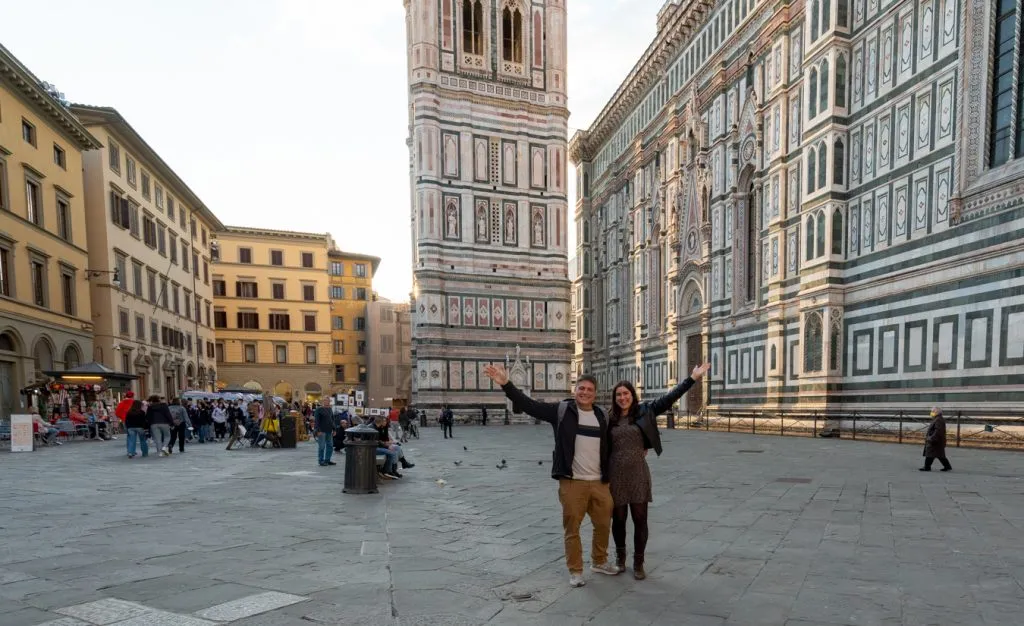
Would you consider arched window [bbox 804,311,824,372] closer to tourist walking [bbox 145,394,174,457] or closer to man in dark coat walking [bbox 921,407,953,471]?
man in dark coat walking [bbox 921,407,953,471]

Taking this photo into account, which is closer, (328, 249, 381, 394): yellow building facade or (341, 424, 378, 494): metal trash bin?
(341, 424, 378, 494): metal trash bin

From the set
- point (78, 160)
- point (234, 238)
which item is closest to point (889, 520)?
point (78, 160)

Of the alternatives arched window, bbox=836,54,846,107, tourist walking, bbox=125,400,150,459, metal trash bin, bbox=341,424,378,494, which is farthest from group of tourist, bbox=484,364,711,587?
arched window, bbox=836,54,846,107

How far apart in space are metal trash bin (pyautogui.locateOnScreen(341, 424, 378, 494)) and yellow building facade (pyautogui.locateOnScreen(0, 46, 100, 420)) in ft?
61.6

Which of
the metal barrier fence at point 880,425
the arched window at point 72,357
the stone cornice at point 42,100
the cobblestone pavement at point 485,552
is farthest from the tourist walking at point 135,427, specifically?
the metal barrier fence at point 880,425

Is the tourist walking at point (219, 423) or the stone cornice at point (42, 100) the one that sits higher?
the stone cornice at point (42, 100)

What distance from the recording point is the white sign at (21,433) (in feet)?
54.2

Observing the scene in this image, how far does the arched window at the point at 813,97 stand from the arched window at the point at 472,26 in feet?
81.1

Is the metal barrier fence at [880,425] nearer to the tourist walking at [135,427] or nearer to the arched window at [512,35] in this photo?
the tourist walking at [135,427]

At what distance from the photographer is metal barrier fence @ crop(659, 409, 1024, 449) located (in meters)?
15.9

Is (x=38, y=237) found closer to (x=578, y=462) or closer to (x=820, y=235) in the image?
(x=578, y=462)

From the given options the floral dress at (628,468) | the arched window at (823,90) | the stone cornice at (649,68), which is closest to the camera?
the floral dress at (628,468)

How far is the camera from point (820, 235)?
22188mm

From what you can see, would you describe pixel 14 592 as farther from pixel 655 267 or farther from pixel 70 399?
pixel 655 267
